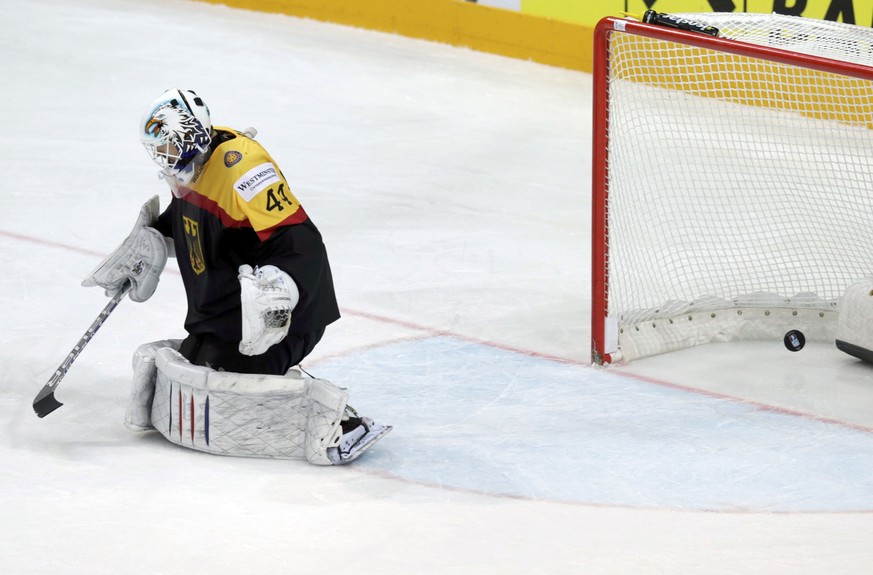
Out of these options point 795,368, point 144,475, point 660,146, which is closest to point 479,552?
point 144,475

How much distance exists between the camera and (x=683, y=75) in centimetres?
686

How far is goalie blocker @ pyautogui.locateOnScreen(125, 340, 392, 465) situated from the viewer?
384cm

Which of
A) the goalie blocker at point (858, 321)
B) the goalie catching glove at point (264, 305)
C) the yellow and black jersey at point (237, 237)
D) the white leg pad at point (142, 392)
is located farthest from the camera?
the goalie blocker at point (858, 321)

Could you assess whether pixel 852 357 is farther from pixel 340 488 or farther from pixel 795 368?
pixel 340 488

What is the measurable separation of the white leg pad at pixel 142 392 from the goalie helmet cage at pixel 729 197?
5.23 ft

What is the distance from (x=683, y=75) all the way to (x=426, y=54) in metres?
2.89

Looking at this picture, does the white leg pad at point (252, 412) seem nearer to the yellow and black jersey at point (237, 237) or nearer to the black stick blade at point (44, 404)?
the yellow and black jersey at point (237, 237)

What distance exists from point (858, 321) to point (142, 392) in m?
2.37

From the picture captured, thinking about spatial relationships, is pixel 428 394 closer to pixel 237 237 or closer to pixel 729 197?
pixel 237 237

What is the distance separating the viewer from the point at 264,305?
3.60 m

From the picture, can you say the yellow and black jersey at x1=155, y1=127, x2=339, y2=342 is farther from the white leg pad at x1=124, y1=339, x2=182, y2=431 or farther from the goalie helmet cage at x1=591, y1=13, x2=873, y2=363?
the goalie helmet cage at x1=591, y1=13, x2=873, y2=363

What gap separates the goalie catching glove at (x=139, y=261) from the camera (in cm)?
413

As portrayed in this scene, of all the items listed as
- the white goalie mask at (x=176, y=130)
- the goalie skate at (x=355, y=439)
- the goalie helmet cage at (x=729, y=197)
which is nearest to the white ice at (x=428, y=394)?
the goalie skate at (x=355, y=439)

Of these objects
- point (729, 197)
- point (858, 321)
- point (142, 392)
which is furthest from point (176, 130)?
point (729, 197)
